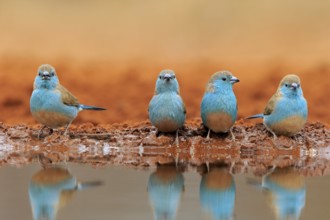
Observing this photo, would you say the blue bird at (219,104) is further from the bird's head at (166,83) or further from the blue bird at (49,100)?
the blue bird at (49,100)

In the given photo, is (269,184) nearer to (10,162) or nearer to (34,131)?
(10,162)

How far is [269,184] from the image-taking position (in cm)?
794

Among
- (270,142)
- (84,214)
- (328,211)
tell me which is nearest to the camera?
(84,214)

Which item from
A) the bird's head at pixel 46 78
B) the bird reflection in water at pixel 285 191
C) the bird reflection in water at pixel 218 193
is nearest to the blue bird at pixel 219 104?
the bird reflection in water at pixel 218 193

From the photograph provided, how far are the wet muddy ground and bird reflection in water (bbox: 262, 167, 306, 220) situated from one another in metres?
0.70

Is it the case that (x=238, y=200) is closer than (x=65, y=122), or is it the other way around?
(x=238, y=200)

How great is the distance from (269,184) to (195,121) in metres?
3.13

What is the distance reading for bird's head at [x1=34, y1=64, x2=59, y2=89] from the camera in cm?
996

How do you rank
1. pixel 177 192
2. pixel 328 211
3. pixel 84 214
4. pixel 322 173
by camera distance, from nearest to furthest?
pixel 84 214
pixel 328 211
pixel 177 192
pixel 322 173

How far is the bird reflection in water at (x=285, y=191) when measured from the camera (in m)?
6.71

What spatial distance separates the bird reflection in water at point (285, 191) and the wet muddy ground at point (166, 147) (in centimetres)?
70

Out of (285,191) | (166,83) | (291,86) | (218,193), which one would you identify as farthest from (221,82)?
(218,193)

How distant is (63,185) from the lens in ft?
26.0

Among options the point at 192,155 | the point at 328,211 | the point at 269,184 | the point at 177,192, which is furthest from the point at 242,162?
the point at 328,211
